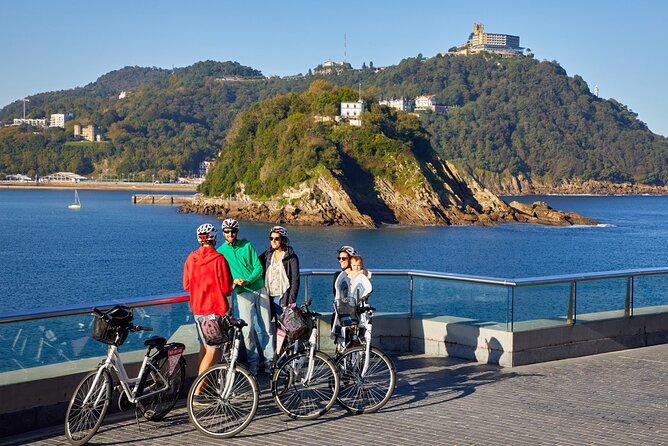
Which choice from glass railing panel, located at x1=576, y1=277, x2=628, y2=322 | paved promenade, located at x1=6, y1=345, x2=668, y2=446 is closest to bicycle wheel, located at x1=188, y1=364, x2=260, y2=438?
paved promenade, located at x1=6, y1=345, x2=668, y2=446

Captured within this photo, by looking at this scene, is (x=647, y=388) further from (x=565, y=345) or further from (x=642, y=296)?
(x=642, y=296)

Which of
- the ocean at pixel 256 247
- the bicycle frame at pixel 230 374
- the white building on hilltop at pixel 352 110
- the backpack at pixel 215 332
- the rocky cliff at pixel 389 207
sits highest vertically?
the white building on hilltop at pixel 352 110

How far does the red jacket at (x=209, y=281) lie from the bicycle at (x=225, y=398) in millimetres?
668

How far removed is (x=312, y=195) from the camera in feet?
378

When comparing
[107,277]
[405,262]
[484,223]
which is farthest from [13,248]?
[484,223]

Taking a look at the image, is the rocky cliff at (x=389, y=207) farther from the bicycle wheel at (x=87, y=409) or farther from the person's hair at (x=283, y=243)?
the bicycle wheel at (x=87, y=409)

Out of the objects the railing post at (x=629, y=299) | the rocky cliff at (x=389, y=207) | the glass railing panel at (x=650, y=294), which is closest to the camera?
the railing post at (x=629, y=299)

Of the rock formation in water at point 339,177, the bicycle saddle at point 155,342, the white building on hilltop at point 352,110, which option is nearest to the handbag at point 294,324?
the bicycle saddle at point 155,342

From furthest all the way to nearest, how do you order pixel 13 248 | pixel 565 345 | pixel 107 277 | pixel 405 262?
pixel 13 248 < pixel 405 262 < pixel 107 277 < pixel 565 345

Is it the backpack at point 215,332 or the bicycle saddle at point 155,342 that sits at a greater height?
the backpack at point 215,332

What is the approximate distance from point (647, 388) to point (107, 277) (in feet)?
179

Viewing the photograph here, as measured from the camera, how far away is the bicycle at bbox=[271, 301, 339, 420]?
8.66 m

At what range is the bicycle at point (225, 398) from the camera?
8.14 m

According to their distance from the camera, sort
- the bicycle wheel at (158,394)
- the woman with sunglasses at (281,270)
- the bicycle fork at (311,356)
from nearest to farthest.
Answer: the bicycle wheel at (158,394) → the bicycle fork at (311,356) → the woman with sunglasses at (281,270)
